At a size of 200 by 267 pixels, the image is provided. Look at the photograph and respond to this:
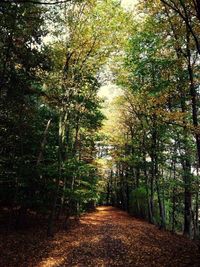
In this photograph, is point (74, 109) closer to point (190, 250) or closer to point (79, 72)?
point (79, 72)

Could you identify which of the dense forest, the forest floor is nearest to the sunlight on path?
the forest floor

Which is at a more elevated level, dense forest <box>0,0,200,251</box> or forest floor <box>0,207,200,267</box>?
dense forest <box>0,0,200,251</box>

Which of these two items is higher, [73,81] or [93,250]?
[73,81]

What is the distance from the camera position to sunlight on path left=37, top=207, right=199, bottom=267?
10789 mm

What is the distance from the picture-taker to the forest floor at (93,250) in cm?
1071

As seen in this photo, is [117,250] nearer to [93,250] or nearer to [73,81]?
[93,250]

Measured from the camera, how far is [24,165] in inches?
571

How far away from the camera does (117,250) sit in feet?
41.4

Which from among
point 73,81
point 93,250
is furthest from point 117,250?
point 73,81

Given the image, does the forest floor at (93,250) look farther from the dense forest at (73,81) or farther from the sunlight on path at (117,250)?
the dense forest at (73,81)

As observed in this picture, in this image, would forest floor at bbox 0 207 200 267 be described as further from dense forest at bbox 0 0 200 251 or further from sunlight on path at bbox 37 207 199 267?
dense forest at bbox 0 0 200 251

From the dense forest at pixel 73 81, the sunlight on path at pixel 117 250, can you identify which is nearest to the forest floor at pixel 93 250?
the sunlight on path at pixel 117 250

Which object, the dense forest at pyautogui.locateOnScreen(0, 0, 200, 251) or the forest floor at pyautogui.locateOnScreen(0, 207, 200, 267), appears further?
the dense forest at pyautogui.locateOnScreen(0, 0, 200, 251)

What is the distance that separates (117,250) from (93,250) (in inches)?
42.5
